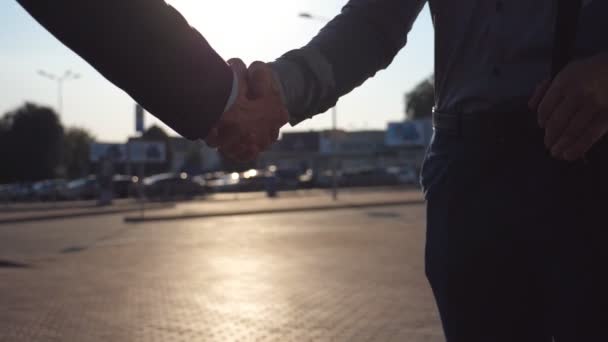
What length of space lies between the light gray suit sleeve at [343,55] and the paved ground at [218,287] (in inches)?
153

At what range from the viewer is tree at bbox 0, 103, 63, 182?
67.9 meters

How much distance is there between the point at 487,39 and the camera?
162cm

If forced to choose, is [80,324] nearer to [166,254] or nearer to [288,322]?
[288,322]

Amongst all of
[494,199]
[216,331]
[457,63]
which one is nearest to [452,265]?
[494,199]

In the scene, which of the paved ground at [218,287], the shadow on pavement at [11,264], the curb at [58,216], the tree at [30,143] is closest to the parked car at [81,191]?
the curb at [58,216]

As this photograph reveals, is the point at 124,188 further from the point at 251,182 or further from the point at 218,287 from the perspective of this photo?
the point at 218,287

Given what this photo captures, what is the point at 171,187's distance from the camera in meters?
43.4

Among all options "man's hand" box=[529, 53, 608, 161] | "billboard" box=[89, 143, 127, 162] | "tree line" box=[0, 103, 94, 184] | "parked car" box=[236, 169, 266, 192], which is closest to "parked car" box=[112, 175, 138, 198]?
"billboard" box=[89, 143, 127, 162]

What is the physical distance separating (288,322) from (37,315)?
224 centimetres

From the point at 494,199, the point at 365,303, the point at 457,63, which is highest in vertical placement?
the point at 457,63

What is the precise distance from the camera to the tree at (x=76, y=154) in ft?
278

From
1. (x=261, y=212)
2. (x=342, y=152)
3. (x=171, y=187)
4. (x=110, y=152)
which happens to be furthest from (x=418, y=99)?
(x=261, y=212)

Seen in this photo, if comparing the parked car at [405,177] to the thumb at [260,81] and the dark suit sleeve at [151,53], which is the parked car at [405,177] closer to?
the thumb at [260,81]

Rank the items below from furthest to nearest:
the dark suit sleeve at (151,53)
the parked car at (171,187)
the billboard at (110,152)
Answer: the parked car at (171,187) → the billboard at (110,152) → the dark suit sleeve at (151,53)
